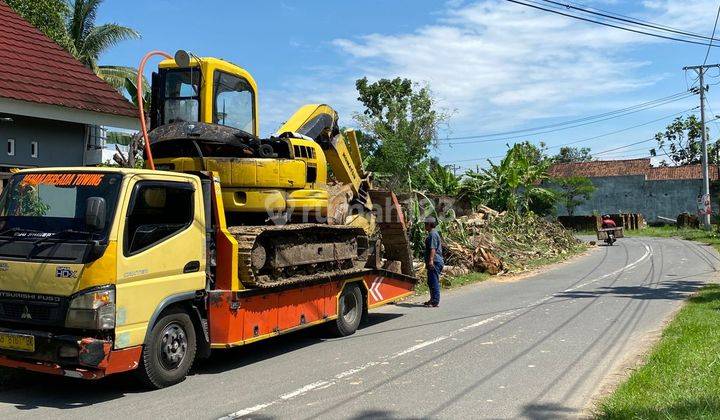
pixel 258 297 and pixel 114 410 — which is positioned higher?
pixel 258 297

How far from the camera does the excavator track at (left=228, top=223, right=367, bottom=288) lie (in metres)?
7.91

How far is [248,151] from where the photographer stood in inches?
361

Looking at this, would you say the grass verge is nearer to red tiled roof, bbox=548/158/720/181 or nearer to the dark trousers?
the dark trousers

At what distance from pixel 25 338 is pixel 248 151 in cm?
387

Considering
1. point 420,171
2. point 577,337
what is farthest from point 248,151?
point 420,171

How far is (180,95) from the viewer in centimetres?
930

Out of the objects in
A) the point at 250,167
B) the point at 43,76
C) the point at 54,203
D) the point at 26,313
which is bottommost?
the point at 26,313

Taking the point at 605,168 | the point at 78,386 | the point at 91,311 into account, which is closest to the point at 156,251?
the point at 91,311

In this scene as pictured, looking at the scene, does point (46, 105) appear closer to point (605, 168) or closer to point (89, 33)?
point (89, 33)

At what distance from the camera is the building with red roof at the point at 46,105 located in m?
12.2

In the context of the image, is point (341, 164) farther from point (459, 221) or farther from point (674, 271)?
point (674, 271)

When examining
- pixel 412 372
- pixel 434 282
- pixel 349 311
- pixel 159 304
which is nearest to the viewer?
pixel 159 304

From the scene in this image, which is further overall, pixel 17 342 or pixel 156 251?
pixel 156 251

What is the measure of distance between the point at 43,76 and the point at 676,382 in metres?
12.3
